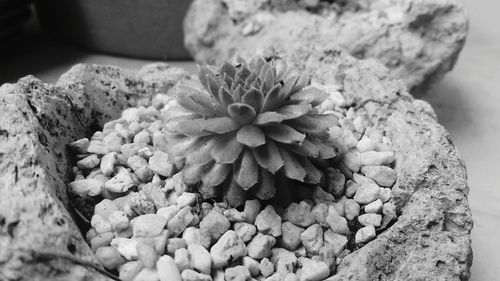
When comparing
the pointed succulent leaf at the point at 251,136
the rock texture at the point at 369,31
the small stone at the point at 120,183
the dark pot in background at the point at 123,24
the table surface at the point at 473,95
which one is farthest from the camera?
the dark pot in background at the point at 123,24

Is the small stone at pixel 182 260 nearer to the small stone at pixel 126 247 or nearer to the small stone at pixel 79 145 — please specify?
the small stone at pixel 126 247

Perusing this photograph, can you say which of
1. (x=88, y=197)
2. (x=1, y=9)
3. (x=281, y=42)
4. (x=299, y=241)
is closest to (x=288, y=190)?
Answer: (x=299, y=241)

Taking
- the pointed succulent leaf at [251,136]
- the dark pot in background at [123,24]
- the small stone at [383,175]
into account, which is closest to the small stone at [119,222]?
the pointed succulent leaf at [251,136]

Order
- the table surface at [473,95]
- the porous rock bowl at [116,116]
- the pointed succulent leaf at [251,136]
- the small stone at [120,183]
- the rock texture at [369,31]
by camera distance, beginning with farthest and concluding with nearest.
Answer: the rock texture at [369,31] → the table surface at [473,95] → the small stone at [120,183] → the pointed succulent leaf at [251,136] → the porous rock bowl at [116,116]

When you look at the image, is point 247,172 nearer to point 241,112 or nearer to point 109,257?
point 241,112

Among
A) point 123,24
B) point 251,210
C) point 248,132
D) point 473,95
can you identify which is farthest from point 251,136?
point 473,95

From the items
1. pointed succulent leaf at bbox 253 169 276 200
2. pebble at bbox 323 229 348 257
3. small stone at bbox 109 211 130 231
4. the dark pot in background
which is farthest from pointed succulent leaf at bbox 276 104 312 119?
the dark pot in background

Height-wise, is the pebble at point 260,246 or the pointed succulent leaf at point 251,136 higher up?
the pointed succulent leaf at point 251,136

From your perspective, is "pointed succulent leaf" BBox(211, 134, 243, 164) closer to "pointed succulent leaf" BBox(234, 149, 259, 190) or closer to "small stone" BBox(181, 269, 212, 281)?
"pointed succulent leaf" BBox(234, 149, 259, 190)
